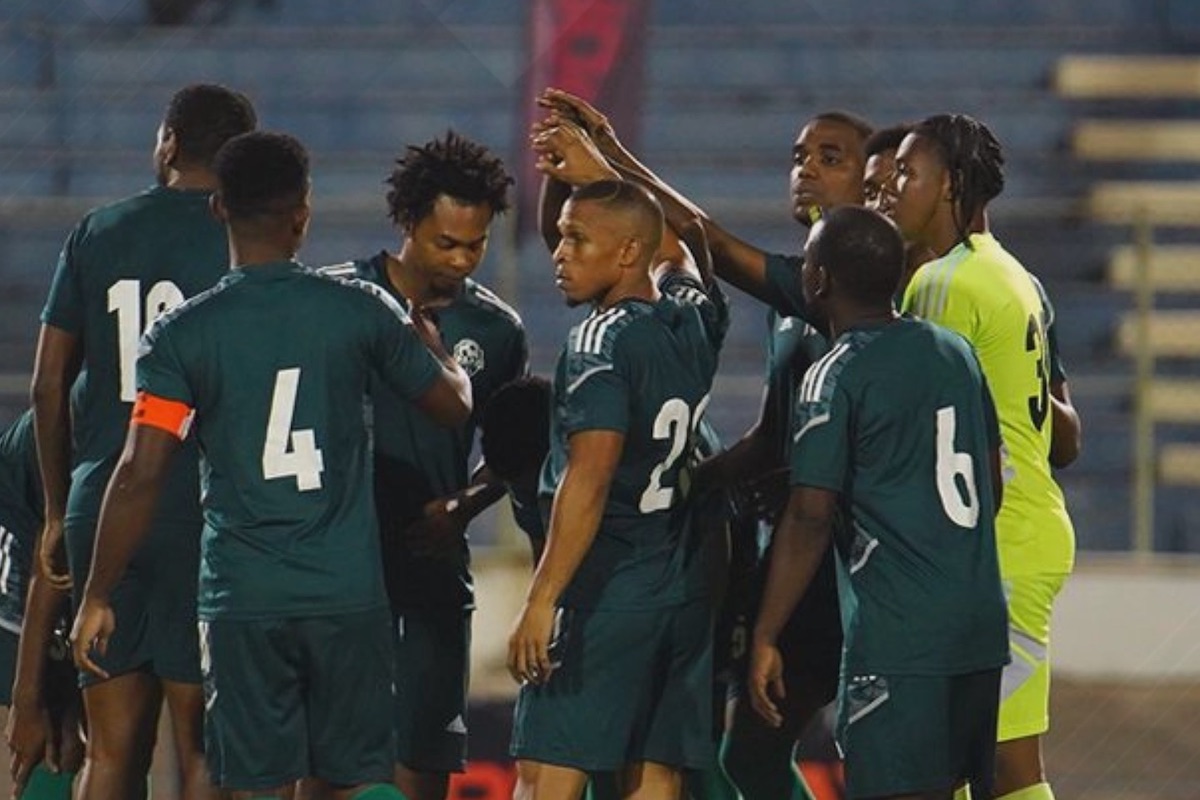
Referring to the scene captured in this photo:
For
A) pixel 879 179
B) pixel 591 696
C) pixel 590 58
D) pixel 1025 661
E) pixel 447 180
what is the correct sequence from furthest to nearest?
pixel 590 58, pixel 879 179, pixel 447 180, pixel 1025 661, pixel 591 696

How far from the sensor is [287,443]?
4984mm

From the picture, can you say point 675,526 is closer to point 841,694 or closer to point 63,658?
point 841,694

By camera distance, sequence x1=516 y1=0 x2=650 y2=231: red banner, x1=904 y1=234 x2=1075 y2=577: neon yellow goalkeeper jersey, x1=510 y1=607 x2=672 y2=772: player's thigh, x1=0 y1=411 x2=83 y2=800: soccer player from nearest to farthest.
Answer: x1=510 y1=607 x2=672 y2=772: player's thigh
x1=904 y1=234 x2=1075 y2=577: neon yellow goalkeeper jersey
x1=0 y1=411 x2=83 y2=800: soccer player
x1=516 y1=0 x2=650 y2=231: red banner

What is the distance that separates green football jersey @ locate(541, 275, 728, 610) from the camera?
203 inches

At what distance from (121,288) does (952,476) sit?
5.46 ft

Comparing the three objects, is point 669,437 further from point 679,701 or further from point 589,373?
point 679,701

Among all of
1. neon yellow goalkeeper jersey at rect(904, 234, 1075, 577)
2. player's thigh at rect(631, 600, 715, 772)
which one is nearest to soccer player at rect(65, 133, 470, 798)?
player's thigh at rect(631, 600, 715, 772)

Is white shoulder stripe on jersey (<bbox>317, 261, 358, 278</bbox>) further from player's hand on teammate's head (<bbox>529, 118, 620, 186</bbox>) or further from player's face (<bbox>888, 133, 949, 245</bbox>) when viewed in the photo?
player's face (<bbox>888, 133, 949, 245</bbox>)

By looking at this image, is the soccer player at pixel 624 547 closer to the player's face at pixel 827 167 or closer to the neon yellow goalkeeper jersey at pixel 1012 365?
the neon yellow goalkeeper jersey at pixel 1012 365

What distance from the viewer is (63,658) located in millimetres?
5879

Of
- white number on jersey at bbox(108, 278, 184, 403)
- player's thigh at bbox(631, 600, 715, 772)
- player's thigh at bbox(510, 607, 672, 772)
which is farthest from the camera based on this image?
white number on jersey at bbox(108, 278, 184, 403)

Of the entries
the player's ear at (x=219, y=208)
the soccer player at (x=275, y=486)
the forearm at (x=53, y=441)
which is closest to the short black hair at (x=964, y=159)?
the soccer player at (x=275, y=486)

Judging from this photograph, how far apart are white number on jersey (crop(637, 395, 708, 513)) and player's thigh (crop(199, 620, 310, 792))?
2.36 ft

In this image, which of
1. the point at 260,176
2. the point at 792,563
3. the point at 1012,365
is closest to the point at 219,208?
the point at 260,176
